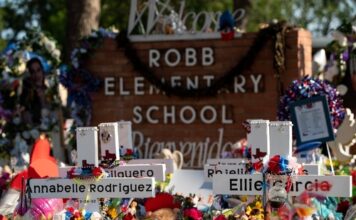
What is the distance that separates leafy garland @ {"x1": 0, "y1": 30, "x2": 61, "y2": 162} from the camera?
35.3 feet

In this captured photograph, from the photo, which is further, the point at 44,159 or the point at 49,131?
the point at 49,131

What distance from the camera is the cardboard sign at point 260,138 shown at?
4570mm

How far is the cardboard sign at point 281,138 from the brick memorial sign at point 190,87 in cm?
489

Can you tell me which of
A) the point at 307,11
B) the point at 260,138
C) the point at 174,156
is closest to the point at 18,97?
the point at 174,156

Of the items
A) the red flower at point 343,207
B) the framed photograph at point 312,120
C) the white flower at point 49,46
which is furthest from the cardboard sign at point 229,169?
the white flower at point 49,46

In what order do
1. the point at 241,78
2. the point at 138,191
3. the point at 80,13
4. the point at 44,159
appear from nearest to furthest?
the point at 138,191
the point at 44,159
the point at 241,78
the point at 80,13

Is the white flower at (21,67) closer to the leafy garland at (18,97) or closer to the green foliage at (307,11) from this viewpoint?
the leafy garland at (18,97)

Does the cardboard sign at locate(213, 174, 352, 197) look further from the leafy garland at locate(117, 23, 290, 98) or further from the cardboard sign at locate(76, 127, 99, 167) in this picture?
the leafy garland at locate(117, 23, 290, 98)

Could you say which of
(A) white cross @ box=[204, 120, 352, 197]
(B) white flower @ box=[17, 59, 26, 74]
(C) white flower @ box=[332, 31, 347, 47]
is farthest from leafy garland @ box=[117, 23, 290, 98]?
(A) white cross @ box=[204, 120, 352, 197]

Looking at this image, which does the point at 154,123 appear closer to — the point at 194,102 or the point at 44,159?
the point at 194,102

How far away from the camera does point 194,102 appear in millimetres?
9969

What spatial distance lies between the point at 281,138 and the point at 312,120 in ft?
5.64

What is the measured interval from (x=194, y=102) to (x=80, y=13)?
3525 mm

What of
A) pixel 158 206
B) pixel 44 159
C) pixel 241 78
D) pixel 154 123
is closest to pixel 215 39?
pixel 241 78
